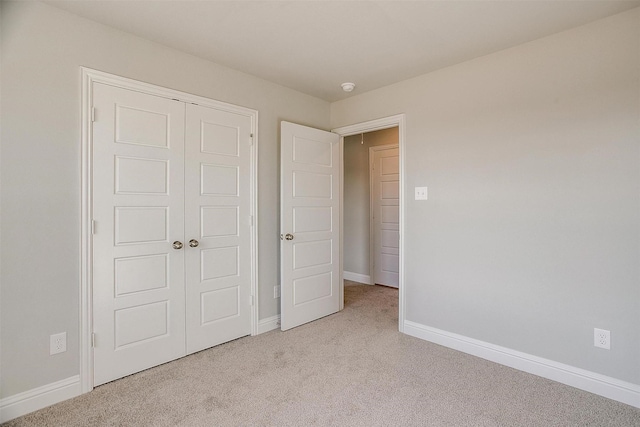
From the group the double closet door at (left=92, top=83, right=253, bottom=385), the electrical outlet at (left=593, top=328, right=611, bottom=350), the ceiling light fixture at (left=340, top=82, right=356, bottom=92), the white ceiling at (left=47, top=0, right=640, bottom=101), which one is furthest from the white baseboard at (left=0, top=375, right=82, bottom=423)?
the electrical outlet at (left=593, top=328, right=611, bottom=350)

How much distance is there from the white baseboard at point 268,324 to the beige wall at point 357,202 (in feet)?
7.42

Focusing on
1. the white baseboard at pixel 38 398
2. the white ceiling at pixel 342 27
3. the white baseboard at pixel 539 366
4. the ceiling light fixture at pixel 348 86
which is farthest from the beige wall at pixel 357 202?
the white baseboard at pixel 38 398

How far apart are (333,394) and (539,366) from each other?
5.09ft

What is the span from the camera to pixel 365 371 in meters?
2.36

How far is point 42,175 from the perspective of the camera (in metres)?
1.94

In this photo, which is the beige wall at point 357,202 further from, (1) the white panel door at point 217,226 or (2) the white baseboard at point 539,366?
(1) the white panel door at point 217,226

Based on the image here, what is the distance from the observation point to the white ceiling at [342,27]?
1.95 meters

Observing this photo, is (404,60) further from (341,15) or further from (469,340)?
(469,340)

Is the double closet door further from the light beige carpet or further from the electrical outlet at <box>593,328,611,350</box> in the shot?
the electrical outlet at <box>593,328,611,350</box>

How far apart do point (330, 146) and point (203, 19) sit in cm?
182

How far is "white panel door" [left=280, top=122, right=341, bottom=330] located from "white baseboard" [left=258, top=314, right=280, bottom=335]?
12cm

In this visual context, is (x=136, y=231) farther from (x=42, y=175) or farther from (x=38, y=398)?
(x=38, y=398)

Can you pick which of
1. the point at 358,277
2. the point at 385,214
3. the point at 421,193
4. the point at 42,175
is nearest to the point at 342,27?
the point at 421,193

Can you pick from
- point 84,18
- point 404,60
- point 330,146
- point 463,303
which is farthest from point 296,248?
point 84,18
